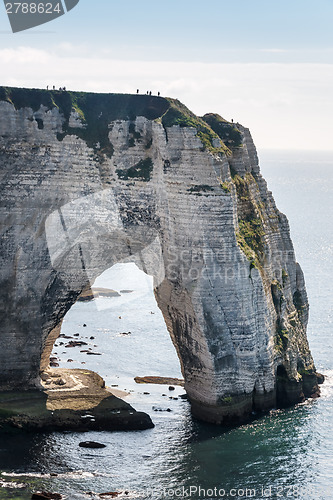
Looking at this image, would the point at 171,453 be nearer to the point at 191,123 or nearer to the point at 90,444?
the point at 90,444

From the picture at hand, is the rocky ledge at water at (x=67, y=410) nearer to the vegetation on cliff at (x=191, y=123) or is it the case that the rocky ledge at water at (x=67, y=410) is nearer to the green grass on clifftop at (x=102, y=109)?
the green grass on clifftop at (x=102, y=109)

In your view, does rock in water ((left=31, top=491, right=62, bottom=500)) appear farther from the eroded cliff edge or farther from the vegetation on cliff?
the vegetation on cliff

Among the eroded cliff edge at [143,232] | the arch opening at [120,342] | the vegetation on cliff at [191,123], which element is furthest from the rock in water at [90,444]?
the vegetation on cliff at [191,123]

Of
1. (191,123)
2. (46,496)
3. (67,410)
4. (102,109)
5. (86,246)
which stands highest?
(102,109)

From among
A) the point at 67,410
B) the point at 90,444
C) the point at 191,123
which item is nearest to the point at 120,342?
the point at 67,410

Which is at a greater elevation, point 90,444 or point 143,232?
point 143,232

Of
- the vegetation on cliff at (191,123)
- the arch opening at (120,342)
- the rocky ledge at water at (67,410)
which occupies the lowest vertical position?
the rocky ledge at water at (67,410)

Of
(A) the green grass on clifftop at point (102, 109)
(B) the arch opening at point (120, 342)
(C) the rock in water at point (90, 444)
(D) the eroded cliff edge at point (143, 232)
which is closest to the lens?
(C) the rock in water at point (90, 444)

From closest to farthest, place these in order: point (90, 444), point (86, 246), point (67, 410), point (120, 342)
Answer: point (90, 444) → point (67, 410) → point (86, 246) → point (120, 342)

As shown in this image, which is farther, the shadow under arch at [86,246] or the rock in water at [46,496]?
the shadow under arch at [86,246]

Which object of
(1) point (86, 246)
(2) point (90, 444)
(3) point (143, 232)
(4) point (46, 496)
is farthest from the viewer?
(1) point (86, 246)

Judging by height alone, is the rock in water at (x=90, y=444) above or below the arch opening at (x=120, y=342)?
below
